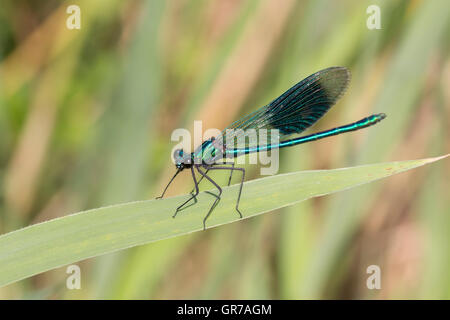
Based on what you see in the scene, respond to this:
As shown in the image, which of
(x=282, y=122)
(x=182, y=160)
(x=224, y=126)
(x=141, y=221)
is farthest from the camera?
(x=224, y=126)

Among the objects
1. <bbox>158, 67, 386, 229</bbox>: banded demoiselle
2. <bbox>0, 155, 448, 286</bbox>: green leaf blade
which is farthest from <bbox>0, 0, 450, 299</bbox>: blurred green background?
<bbox>0, 155, 448, 286</bbox>: green leaf blade

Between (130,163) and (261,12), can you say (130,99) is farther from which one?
(261,12)

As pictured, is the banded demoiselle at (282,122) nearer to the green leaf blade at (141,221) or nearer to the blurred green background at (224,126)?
the blurred green background at (224,126)

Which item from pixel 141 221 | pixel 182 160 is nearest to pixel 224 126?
pixel 182 160

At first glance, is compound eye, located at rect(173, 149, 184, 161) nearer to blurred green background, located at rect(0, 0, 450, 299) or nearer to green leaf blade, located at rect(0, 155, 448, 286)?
blurred green background, located at rect(0, 0, 450, 299)

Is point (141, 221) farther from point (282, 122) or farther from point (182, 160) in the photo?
point (282, 122)
